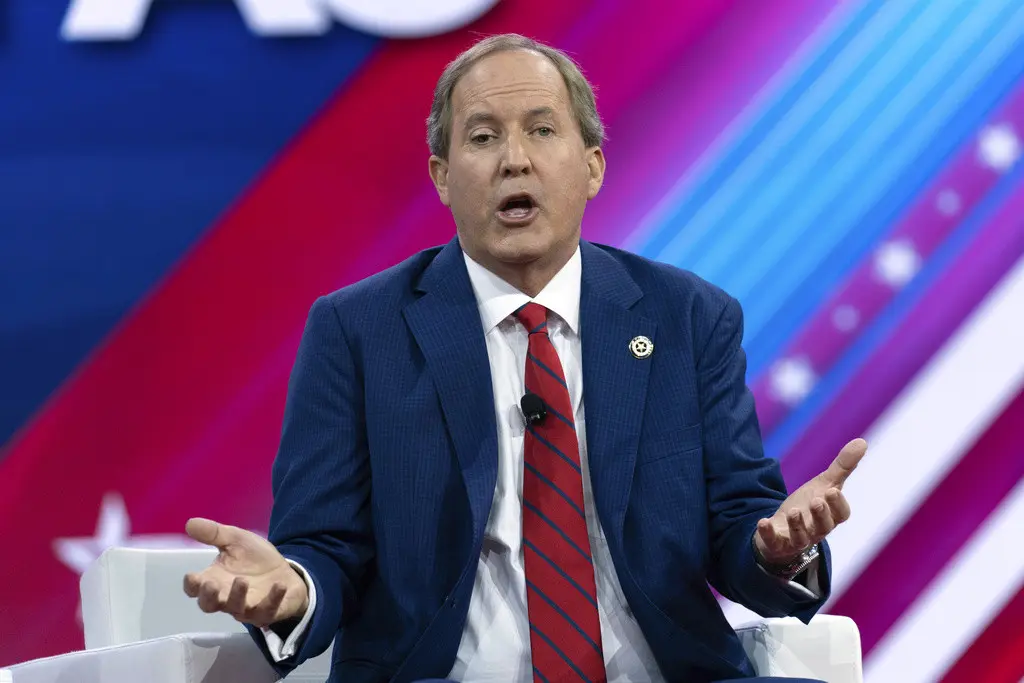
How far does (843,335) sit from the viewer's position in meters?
3.07

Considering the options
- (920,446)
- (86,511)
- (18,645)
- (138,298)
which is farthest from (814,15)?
(18,645)

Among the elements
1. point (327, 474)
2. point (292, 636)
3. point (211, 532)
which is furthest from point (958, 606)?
point (211, 532)

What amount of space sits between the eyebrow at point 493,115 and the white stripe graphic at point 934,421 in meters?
1.42

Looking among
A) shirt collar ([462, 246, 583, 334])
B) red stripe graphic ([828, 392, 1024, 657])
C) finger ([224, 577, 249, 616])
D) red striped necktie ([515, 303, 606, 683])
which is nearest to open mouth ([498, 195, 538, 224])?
shirt collar ([462, 246, 583, 334])

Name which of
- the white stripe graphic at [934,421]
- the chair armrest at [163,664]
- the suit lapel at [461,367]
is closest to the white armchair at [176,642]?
the chair armrest at [163,664]

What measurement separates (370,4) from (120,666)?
187 cm

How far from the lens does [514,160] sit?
6.63ft

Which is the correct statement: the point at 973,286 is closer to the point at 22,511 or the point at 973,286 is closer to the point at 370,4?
the point at 370,4

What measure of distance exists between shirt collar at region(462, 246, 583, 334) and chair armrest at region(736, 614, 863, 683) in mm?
601

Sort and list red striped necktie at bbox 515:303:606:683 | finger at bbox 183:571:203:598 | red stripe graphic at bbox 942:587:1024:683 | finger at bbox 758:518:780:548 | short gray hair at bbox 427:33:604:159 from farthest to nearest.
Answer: red stripe graphic at bbox 942:587:1024:683 → short gray hair at bbox 427:33:604:159 → red striped necktie at bbox 515:303:606:683 → finger at bbox 758:518:780:548 → finger at bbox 183:571:203:598

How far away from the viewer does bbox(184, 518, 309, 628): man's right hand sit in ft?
5.03

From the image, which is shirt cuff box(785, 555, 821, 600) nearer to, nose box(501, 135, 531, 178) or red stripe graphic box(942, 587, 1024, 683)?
nose box(501, 135, 531, 178)

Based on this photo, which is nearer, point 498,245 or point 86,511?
point 498,245

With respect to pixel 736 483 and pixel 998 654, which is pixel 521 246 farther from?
pixel 998 654
